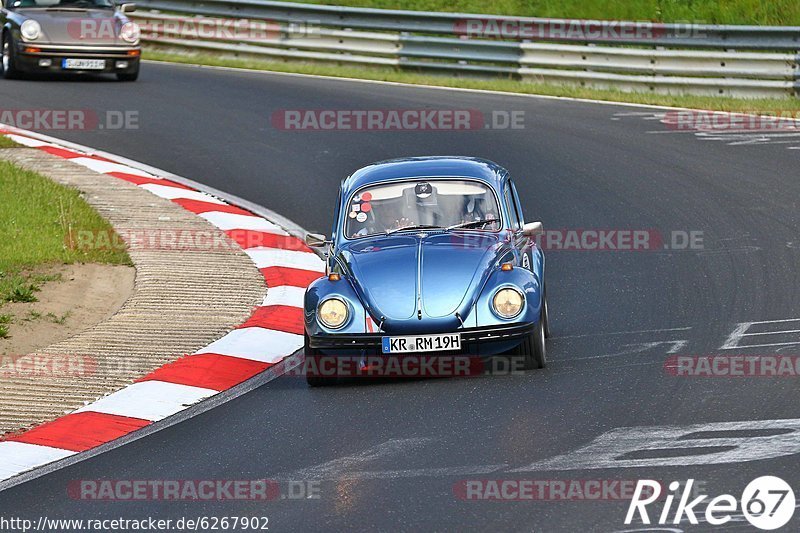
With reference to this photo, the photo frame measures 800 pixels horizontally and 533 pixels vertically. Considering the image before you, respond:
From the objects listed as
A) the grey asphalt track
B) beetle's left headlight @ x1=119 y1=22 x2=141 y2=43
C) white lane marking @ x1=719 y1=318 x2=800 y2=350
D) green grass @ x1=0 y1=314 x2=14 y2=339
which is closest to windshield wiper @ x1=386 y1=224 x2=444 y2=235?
the grey asphalt track

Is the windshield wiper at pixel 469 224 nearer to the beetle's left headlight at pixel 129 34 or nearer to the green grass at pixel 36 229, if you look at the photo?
the green grass at pixel 36 229

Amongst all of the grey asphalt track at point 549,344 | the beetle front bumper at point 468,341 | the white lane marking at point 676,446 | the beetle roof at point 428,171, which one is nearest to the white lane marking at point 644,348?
the grey asphalt track at point 549,344

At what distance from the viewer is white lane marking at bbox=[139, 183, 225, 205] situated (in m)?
14.6

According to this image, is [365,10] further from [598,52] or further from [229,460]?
[229,460]

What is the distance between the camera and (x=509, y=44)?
69.3ft

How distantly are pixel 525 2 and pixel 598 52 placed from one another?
5.18 metres

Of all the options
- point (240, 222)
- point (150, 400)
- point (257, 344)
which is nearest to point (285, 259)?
point (240, 222)

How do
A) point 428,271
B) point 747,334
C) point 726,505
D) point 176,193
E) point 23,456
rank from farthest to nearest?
point 176,193
point 747,334
point 428,271
point 23,456
point 726,505

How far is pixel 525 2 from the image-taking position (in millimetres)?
24984

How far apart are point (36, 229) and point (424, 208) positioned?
15.4ft

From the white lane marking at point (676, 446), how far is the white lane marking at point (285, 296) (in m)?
4.19

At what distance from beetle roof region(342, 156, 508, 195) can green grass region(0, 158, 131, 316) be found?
2793 millimetres

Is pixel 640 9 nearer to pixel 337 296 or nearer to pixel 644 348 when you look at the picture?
pixel 644 348

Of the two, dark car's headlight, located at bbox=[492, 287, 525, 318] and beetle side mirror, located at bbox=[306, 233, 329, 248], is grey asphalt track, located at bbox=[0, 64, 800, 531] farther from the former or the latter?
beetle side mirror, located at bbox=[306, 233, 329, 248]
